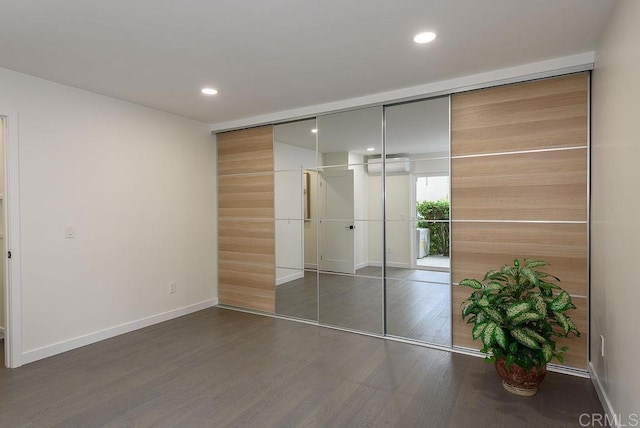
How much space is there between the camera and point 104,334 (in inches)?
151

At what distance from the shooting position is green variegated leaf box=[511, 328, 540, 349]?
244 centimetres

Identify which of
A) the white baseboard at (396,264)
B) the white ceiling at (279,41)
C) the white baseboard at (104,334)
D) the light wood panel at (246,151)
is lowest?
the white baseboard at (104,334)

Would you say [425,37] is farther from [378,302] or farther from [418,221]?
[378,302]

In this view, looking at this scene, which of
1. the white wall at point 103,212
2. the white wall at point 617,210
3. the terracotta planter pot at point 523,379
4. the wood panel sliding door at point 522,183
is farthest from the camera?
the white wall at point 103,212

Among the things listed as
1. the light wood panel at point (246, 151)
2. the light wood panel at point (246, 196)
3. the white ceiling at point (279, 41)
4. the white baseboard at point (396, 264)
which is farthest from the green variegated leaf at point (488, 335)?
the light wood panel at point (246, 151)

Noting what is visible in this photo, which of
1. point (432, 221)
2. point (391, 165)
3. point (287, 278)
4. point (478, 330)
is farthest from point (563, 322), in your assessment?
point (287, 278)

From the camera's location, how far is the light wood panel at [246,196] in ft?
15.5

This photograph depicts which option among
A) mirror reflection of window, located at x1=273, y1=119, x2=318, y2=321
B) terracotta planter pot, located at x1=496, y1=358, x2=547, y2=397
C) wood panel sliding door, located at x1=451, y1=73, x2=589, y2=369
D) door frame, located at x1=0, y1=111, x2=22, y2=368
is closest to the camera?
terracotta planter pot, located at x1=496, y1=358, x2=547, y2=397

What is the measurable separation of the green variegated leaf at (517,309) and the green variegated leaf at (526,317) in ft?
0.07

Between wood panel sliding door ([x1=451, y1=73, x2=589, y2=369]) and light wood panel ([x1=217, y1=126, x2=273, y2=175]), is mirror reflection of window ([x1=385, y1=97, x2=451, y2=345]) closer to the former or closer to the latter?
wood panel sliding door ([x1=451, y1=73, x2=589, y2=369])

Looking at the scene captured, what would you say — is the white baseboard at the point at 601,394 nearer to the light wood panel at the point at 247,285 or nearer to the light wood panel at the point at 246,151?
the light wood panel at the point at 247,285

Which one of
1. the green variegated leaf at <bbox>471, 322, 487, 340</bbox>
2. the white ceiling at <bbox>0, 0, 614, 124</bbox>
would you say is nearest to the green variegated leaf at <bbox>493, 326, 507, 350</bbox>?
the green variegated leaf at <bbox>471, 322, 487, 340</bbox>

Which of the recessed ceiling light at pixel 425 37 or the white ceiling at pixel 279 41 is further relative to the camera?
the recessed ceiling light at pixel 425 37

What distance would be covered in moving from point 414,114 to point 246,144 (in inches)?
91.0
